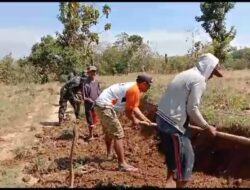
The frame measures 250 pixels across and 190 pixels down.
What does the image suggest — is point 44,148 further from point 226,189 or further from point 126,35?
point 126,35

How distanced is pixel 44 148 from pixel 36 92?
14.7 m

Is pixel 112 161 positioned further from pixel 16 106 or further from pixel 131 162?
pixel 16 106

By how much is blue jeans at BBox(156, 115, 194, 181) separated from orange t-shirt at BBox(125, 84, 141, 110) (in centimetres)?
167

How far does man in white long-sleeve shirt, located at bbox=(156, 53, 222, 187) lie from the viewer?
201 inches

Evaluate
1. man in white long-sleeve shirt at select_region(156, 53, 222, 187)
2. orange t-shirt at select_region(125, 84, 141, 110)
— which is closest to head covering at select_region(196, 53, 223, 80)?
man in white long-sleeve shirt at select_region(156, 53, 222, 187)

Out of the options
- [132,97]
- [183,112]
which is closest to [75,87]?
[132,97]

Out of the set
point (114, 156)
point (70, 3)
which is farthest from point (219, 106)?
point (70, 3)

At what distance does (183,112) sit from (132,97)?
1838mm

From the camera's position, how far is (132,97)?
22.9 ft

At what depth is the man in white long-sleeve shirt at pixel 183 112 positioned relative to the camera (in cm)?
512

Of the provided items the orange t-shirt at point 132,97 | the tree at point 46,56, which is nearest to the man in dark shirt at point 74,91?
the orange t-shirt at point 132,97

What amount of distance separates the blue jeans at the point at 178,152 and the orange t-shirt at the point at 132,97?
1.67m

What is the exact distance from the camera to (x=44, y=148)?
10336 millimetres

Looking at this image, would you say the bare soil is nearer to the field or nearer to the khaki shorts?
the field
